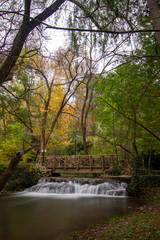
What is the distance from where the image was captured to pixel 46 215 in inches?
268

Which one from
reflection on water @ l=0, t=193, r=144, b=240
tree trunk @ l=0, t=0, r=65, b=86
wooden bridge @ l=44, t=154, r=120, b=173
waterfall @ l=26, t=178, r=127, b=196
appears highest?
tree trunk @ l=0, t=0, r=65, b=86

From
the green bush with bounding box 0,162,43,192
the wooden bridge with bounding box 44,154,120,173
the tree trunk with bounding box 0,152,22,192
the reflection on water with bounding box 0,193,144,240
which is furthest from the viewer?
the wooden bridge with bounding box 44,154,120,173

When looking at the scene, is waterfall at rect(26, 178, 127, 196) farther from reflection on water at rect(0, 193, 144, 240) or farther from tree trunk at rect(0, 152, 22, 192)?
tree trunk at rect(0, 152, 22, 192)

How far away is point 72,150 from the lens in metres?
19.2

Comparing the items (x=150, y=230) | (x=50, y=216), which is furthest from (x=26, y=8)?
(x=50, y=216)

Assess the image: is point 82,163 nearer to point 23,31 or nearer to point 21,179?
point 21,179

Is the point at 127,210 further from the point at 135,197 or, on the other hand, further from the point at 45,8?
the point at 45,8

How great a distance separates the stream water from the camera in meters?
5.13

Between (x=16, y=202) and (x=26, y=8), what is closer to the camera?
(x=26, y=8)

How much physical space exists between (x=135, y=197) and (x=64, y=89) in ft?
33.0

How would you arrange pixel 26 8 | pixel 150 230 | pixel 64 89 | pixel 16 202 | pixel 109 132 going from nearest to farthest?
1. pixel 26 8
2. pixel 150 230
3. pixel 16 202
4. pixel 109 132
5. pixel 64 89

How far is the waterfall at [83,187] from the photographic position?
10363 mm

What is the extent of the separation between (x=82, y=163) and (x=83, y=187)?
138 inches

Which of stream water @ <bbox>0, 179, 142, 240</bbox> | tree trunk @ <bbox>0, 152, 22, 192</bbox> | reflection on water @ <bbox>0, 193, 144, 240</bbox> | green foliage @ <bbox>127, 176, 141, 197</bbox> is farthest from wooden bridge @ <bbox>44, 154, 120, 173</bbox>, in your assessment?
tree trunk @ <bbox>0, 152, 22, 192</bbox>
